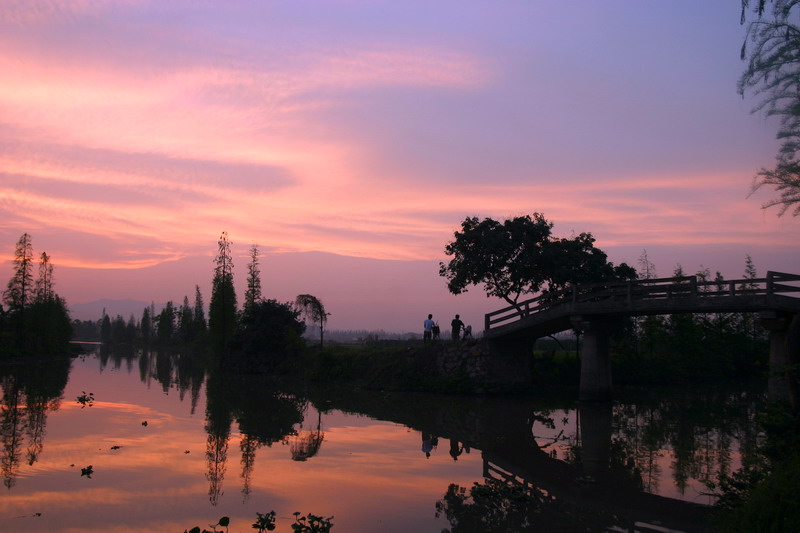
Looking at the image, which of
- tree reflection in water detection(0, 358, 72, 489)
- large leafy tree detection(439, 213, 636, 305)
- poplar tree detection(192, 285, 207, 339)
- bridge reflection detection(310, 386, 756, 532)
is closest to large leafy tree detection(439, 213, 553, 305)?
large leafy tree detection(439, 213, 636, 305)

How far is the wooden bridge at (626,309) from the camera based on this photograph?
21500 millimetres

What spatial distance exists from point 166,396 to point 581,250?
22.8 m

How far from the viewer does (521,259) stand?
33.5 metres

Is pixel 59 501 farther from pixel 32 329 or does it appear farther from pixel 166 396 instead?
pixel 32 329

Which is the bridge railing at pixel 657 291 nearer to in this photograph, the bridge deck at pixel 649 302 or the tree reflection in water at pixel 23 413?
the bridge deck at pixel 649 302

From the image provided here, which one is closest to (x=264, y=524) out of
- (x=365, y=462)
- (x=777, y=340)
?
(x=365, y=462)

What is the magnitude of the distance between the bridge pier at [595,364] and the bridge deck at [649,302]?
929 mm

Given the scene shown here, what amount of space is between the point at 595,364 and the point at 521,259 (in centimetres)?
773

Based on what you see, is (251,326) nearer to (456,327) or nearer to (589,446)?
(456,327)

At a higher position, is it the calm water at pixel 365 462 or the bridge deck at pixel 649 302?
the bridge deck at pixel 649 302

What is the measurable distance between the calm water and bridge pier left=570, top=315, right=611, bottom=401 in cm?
89

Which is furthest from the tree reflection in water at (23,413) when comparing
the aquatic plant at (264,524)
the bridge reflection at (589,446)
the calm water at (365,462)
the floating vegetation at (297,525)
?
the bridge reflection at (589,446)

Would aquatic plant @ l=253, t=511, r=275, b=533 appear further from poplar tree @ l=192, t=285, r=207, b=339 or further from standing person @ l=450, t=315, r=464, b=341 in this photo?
poplar tree @ l=192, t=285, r=207, b=339

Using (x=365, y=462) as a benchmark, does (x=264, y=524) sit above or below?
above
